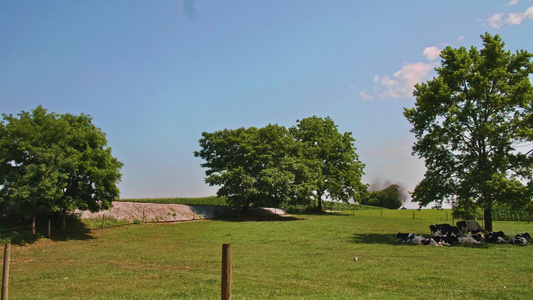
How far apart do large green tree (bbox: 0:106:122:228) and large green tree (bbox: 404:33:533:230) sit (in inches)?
997

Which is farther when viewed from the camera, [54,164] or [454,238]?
[54,164]

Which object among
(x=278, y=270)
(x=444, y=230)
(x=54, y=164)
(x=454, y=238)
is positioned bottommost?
(x=278, y=270)

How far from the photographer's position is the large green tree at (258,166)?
4831 centimetres

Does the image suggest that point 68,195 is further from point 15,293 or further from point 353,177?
point 353,177

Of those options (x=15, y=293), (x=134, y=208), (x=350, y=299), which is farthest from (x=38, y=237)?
(x=350, y=299)

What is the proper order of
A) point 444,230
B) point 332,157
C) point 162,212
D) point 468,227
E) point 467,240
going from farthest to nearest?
point 332,157 < point 162,212 < point 468,227 < point 444,230 < point 467,240

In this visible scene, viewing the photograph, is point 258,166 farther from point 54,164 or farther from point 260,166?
point 54,164

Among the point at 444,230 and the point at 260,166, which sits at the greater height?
the point at 260,166

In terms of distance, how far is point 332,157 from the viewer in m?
62.1

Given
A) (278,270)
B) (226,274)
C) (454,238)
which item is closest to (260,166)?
(454,238)

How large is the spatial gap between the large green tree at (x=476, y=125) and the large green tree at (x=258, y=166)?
72.8 feet

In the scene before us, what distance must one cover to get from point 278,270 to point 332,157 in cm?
4903

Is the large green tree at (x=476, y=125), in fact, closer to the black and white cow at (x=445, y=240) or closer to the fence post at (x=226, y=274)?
the black and white cow at (x=445, y=240)

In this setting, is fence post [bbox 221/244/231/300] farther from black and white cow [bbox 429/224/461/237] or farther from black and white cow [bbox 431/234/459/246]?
black and white cow [bbox 429/224/461/237]
